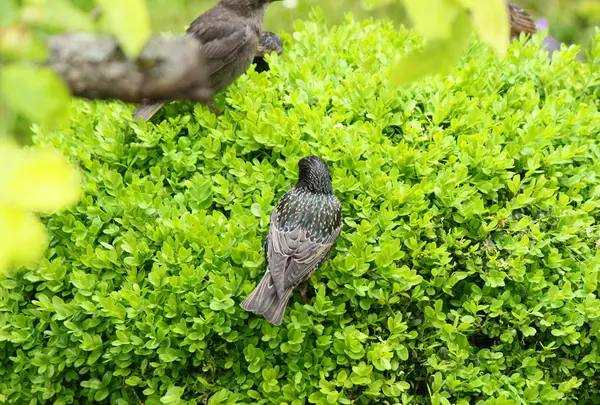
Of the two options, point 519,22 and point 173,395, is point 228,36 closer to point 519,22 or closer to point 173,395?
point 173,395

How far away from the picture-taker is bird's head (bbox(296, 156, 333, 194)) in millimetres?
3478

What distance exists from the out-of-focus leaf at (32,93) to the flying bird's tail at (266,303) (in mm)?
2167

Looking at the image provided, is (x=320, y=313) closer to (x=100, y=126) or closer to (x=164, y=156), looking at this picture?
(x=164, y=156)

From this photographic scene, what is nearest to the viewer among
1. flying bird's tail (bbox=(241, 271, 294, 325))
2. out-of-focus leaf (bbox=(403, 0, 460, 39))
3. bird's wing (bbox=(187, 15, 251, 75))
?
out-of-focus leaf (bbox=(403, 0, 460, 39))

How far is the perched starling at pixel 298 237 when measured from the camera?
3.19m

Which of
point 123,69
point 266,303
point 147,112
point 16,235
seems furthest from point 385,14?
point 16,235

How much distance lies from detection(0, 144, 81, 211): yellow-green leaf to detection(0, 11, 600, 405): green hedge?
2353 millimetres

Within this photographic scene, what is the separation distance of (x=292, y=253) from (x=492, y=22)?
2333mm

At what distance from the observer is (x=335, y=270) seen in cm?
341

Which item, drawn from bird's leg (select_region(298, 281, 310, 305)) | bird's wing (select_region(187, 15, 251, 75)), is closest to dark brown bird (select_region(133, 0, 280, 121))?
bird's wing (select_region(187, 15, 251, 75))

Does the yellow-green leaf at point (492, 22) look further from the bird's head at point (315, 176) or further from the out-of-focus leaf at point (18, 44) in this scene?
the bird's head at point (315, 176)

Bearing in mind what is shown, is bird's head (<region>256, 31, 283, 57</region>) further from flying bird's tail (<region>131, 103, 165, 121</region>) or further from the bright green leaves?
the bright green leaves

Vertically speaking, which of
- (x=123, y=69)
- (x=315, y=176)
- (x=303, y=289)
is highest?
(x=123, y=69)

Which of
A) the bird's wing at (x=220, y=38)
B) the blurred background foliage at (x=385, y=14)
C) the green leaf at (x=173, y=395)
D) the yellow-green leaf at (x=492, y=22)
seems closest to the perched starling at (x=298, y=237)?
the green leaf at (x=173, y=395)
